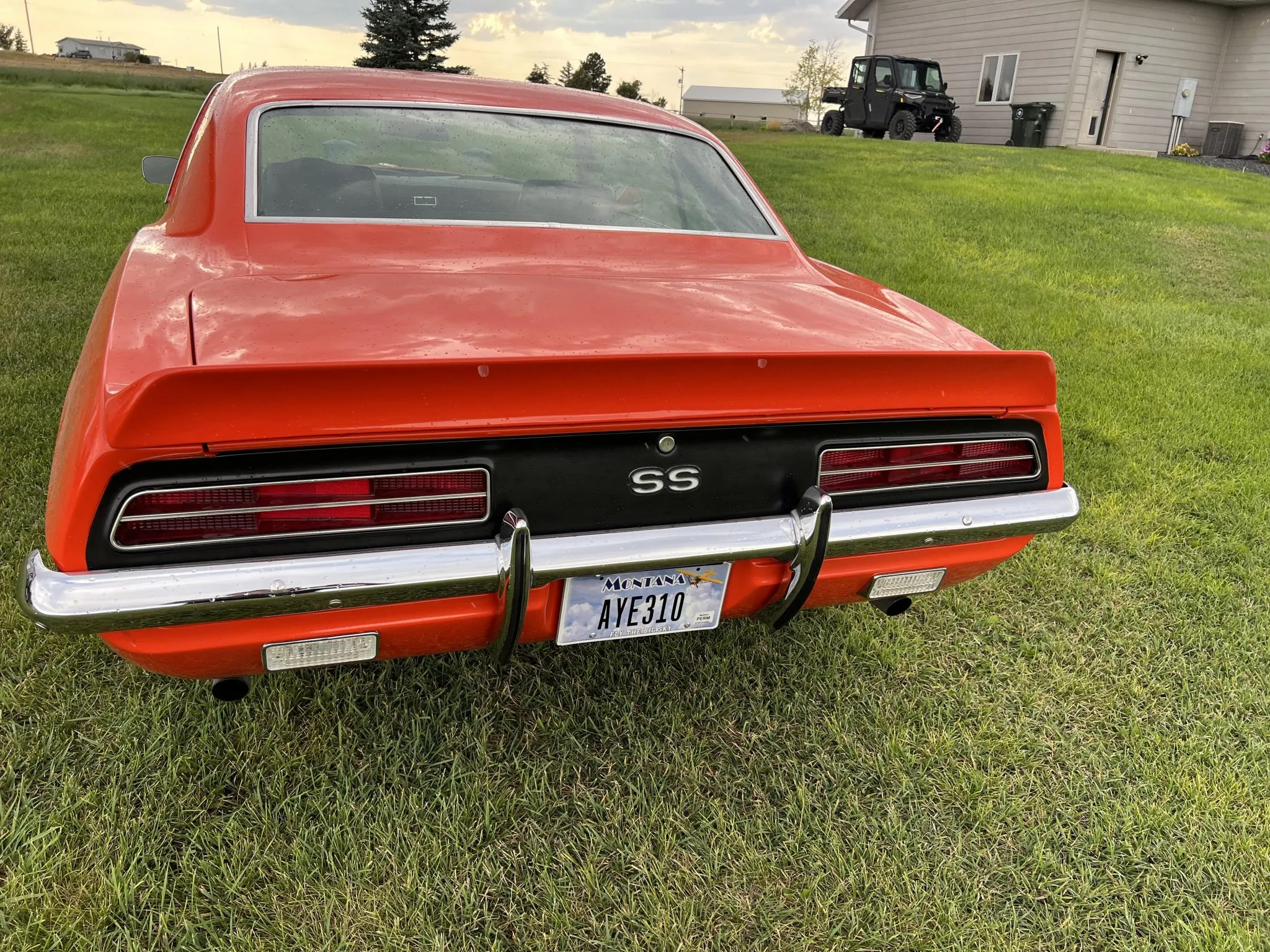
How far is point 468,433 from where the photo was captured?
5.04ft

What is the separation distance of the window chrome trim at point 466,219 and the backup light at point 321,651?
44.1 inches

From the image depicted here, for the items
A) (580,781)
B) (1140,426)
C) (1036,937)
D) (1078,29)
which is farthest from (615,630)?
(1078,29)

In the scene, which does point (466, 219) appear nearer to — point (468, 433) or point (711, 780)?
point (468, 433)

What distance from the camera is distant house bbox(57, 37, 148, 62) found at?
273 feet

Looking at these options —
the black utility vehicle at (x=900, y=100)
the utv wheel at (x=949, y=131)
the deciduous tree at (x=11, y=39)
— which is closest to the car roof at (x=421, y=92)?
the black utility vehicle at (x=900, y=100)

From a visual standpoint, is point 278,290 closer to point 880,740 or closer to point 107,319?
point 107,319

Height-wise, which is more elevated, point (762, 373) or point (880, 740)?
point (762, 373)

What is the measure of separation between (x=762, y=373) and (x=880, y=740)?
117 centimetres

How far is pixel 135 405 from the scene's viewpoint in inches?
53.0

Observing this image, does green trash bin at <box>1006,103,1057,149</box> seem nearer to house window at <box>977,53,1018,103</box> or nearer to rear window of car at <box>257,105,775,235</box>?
house window at <box>977,53,1018,103</box>

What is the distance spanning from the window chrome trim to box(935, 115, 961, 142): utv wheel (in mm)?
17804

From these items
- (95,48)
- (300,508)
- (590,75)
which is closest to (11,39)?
(95,48)

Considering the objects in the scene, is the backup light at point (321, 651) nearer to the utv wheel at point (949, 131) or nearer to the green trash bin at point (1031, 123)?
the green trash bin at point (1031, 123)

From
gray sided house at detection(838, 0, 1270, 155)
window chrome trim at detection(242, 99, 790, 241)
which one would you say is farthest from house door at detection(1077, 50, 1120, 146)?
window chrome trim at detection(242, 99, 790, 241)
